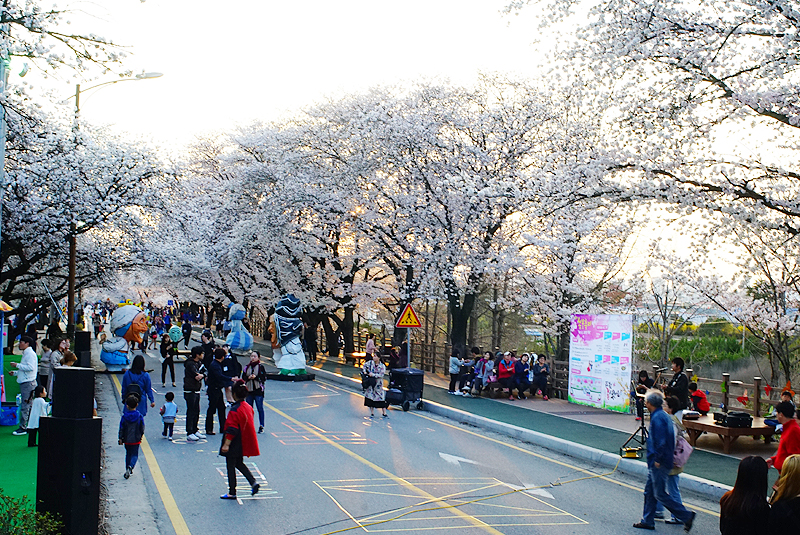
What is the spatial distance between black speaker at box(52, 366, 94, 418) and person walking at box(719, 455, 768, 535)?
17.7 feet

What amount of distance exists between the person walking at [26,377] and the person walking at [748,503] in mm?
12016

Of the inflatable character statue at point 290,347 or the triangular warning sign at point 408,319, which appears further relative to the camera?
the inflatable character statue at point 290,347

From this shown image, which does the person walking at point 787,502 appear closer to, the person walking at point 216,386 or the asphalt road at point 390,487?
the asphalt road at point 390,487

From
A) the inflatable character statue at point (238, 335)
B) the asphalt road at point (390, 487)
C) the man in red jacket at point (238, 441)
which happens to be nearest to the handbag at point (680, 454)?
the asphalt road at point (390, 487)

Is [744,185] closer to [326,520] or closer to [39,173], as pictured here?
[326,520]

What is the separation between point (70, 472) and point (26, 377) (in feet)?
26.0

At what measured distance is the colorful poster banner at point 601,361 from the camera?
17250 millimetres

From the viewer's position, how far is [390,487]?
9844mm

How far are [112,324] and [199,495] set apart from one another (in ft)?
59.4

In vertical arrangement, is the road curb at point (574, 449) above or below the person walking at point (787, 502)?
below

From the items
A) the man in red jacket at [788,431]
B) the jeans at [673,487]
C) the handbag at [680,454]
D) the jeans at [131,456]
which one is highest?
the man in red jacket at [788,431]

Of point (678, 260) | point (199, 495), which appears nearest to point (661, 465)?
point (199, 495)

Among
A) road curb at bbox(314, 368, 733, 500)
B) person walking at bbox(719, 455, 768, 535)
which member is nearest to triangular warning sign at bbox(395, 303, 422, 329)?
road curb at bbox(314, 368, 733, 500)

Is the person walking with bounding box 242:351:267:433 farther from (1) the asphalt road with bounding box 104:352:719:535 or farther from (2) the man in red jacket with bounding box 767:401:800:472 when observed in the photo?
(2) the man in red jacket with bounding box 767:401:800:472
